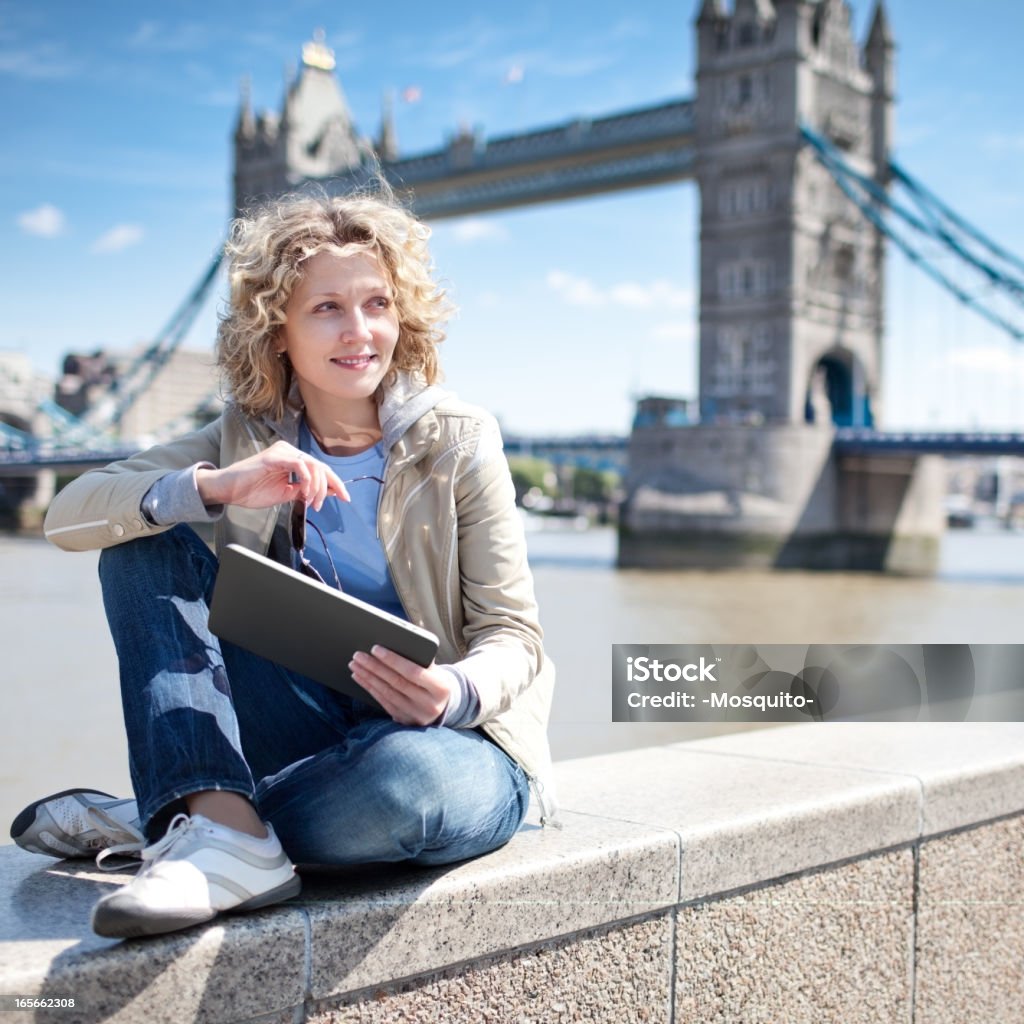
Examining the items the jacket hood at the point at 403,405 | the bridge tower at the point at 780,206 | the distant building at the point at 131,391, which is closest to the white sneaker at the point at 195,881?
the jacket hood at the point at 403,405

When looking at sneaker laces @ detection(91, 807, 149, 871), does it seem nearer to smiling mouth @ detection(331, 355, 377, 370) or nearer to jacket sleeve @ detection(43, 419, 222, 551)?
jacket sleeve @ detection(43, 419, 222, 551)

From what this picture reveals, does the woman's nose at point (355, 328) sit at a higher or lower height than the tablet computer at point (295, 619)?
higher

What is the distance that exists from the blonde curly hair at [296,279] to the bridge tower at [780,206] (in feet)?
61.0

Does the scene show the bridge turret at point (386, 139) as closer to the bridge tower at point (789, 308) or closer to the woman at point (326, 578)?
the bridge tower at point (789, 308)

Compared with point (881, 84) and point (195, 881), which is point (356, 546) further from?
point (881, 84)

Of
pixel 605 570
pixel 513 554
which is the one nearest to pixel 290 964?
pixel 513 554

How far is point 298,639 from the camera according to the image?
90 centimetres

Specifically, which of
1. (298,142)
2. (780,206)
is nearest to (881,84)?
(780,206)

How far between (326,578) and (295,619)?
0.53ft

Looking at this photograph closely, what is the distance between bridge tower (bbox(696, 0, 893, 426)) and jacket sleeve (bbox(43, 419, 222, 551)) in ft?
61.3

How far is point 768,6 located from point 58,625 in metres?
16.1

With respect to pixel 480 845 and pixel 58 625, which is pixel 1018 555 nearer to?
pixel 58 625

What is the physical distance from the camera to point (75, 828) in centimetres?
98

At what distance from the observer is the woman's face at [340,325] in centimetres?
105
